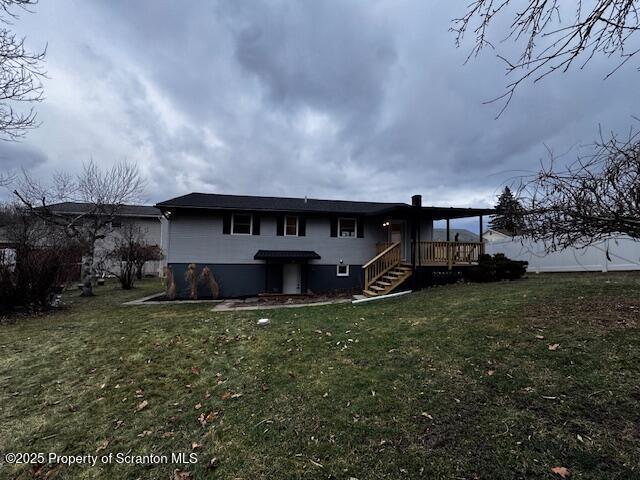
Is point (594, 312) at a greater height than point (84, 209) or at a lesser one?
lesser

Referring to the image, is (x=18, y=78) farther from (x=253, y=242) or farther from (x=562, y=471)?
(x=253, y=242)

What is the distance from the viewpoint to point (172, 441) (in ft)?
9.98

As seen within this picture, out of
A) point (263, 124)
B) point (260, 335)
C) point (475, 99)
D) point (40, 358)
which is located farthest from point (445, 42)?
point (263, 124)

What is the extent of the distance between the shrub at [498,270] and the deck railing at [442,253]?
914 millimetres

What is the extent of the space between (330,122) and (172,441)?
623 inches

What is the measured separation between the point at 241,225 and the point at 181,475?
12.8 m

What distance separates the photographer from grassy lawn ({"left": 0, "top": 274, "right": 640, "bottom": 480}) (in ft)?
8.30

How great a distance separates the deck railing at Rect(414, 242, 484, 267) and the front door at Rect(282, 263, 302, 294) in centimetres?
594

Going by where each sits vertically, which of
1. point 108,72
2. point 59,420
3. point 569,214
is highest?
point 108,72

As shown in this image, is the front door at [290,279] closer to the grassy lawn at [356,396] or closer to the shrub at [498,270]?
the grassy lawn at [356,396]

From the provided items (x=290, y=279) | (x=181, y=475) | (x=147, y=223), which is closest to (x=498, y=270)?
(x=290, y=279)

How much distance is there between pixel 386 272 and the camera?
13.1 m

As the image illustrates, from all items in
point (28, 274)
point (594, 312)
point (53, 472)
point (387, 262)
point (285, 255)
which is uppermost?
point (285, 255)

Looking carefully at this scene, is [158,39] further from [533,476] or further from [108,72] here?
[533,476]
